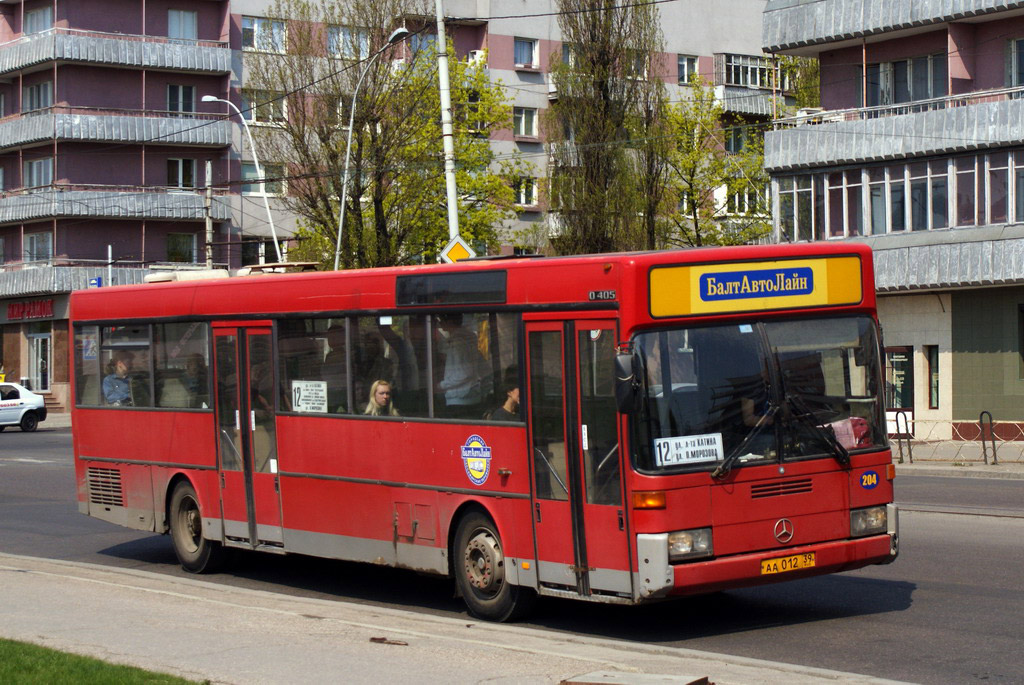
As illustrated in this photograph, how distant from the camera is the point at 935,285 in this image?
37.6 meters

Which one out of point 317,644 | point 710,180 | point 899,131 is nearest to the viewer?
point 317,644

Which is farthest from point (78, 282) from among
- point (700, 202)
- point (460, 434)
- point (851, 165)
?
point (460, 434)

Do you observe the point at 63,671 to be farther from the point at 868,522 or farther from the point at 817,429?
the point at 868,522

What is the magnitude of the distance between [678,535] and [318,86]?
129 feet

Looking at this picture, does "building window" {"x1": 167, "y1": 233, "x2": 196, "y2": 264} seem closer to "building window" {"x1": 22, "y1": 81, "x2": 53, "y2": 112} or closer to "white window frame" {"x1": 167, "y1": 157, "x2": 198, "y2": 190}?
"white window frame" {"x1": 167, "y1": 157, "x2": 198, "y2": 190}

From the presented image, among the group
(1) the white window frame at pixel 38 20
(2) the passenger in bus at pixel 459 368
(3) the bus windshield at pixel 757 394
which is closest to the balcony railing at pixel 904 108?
(3) the bus windshield at pixel 757 394

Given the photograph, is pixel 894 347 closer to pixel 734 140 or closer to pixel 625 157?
pixel 625 157

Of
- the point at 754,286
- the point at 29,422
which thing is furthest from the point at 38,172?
the point at 754,286

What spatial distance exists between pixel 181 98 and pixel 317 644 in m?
60.9

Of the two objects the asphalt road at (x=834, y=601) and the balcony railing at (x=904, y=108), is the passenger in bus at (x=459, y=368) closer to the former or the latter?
the asphalt road at (x=834, y=601)

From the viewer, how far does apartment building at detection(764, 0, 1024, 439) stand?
36750mm

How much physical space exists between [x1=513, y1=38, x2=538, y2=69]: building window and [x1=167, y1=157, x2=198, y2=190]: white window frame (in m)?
15.6

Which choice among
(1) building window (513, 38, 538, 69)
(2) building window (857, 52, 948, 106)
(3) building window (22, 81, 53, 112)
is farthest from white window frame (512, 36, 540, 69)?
(2) building window (857, 52, 948, 106)

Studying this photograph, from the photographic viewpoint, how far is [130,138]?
64812mm
